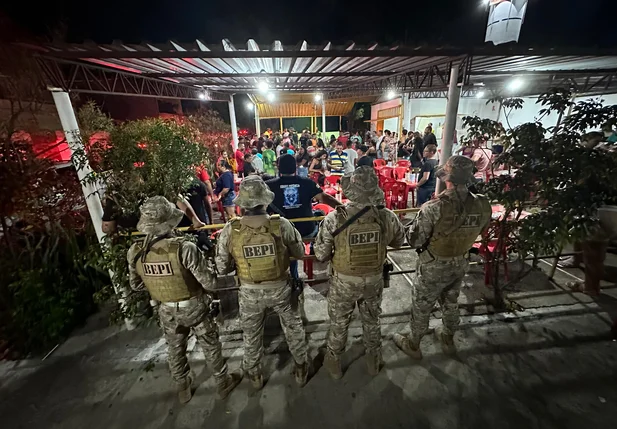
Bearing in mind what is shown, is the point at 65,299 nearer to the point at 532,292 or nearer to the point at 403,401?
the point at 403,401

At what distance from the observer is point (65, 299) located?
11.8 ft

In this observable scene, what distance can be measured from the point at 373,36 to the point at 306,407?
438 cm

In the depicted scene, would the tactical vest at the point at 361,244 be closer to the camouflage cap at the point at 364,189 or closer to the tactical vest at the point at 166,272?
the camouflage cap at the point at 364,189

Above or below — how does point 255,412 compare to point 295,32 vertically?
below

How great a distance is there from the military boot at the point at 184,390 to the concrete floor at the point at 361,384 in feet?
0.27

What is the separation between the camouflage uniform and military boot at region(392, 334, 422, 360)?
0.17m

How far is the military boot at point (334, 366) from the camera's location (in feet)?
9.66

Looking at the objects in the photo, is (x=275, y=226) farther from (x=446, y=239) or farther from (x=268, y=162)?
(x=268, y=162)

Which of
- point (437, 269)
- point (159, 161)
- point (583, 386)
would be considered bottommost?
point (583, 386)

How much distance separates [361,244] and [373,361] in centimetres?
138

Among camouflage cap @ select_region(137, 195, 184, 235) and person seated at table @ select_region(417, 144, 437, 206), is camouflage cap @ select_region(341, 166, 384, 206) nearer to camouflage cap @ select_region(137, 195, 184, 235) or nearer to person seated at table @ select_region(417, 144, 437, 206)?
camouflage cap @ select_region(137, 195, 184, 235)

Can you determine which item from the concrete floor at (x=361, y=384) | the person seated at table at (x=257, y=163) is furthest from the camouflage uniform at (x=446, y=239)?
the person seated at table at (x=257, y=163)

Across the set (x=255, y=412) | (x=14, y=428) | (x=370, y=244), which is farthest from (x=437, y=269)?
(x=14, y=428)

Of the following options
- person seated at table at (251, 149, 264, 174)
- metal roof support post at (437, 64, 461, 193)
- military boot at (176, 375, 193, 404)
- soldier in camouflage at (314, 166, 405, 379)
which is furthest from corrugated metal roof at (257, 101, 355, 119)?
military boot at (176, 375, 193, 404)
